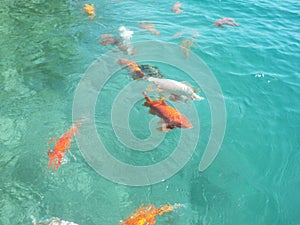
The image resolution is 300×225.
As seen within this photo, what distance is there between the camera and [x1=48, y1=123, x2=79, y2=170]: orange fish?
567cm

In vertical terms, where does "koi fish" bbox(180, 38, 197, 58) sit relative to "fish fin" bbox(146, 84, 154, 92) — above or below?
above

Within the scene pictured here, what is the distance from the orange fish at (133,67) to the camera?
7.57m

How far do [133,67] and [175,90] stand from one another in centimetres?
183

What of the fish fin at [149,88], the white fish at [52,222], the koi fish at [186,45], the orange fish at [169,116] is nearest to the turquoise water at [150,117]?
the white fish at [52,222]

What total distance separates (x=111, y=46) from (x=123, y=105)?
2.69 meters

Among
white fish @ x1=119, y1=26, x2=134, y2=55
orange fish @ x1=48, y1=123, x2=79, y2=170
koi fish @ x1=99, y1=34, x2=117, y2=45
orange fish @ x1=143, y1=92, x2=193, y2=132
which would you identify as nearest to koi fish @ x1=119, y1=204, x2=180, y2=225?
orange fish @ x1=143, y1=92, x2=193, y2=132

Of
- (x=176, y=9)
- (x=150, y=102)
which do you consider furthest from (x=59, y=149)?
(x=176, y=9)

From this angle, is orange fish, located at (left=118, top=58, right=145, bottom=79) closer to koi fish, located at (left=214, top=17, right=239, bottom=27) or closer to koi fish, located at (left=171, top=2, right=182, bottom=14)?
koi fish, located at (left=214, top=17, right=239, bottom=27)

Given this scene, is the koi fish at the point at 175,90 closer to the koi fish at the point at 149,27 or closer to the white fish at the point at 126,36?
the white fish at the point at 126,36

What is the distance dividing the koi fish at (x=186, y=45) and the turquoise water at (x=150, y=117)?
20cm

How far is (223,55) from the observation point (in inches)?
360

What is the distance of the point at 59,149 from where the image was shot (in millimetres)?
5875

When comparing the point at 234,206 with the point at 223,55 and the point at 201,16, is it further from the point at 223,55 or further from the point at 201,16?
the point at 201,16

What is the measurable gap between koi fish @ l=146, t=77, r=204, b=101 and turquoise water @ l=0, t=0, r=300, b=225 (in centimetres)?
69
